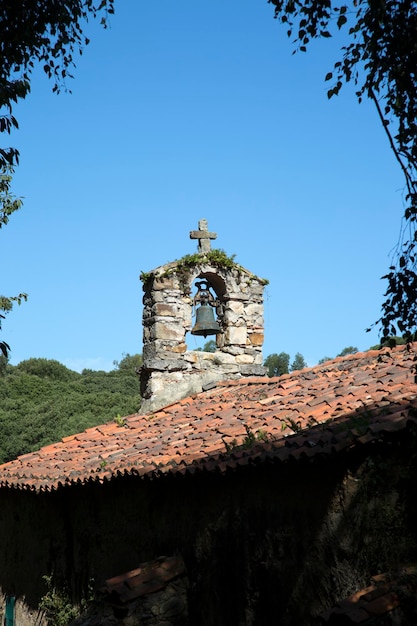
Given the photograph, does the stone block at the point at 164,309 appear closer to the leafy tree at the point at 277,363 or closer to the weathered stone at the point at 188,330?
the weathered stone at the point at 188,330

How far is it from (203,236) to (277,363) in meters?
24.2

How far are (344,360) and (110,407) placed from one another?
54.5 feet

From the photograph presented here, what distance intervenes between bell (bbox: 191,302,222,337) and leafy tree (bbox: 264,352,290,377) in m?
22.3

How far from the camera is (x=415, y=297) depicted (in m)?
5.29

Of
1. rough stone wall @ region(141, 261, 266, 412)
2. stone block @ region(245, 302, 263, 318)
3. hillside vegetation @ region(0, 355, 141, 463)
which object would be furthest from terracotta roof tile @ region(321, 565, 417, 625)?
hillside vegetation @ region(0, 355, 141, 463)

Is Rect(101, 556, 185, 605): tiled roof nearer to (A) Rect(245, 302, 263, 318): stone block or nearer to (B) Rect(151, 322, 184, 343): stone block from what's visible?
(B) Rect(151, 322, 184, 343): stone block

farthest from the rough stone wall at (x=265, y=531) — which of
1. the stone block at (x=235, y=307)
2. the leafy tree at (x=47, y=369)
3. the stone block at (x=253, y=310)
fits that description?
the leafy tree at (x=47, y=369)

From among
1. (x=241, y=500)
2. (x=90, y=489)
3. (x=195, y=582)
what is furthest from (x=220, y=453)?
(x=90, y=489)

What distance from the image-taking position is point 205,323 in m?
11.8

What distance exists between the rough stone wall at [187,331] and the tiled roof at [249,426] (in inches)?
14.8

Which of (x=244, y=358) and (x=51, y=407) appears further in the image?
(x=51, y=407)

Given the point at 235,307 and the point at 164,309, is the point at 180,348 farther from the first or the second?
the point at 235,307

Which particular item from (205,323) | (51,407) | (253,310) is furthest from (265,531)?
(51,407)

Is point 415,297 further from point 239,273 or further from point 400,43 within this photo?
point 239,273
